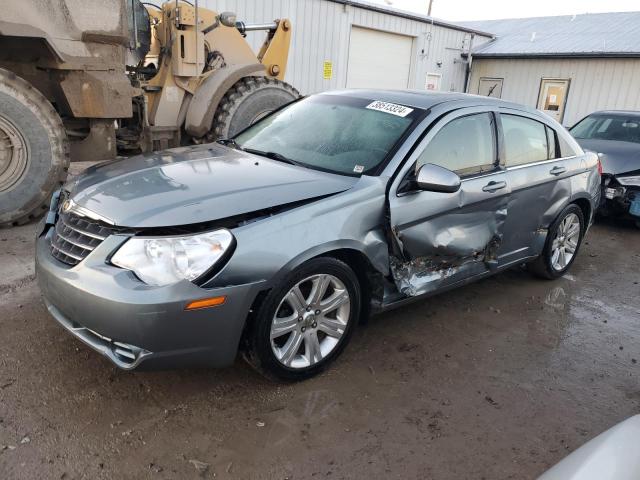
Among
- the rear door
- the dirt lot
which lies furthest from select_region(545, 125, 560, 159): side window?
the dirt lot

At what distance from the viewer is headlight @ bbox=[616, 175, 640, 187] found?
6816mm

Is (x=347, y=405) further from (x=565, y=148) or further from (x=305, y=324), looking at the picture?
(x=565, y=148)

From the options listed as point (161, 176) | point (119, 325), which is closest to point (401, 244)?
point (161, 176)

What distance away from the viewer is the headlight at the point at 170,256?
244 cm

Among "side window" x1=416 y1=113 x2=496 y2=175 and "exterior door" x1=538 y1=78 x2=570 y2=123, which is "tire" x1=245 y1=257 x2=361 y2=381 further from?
"exterior door" x1=538 y1=78 x2=570 y2=123

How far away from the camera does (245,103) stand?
22.3ft

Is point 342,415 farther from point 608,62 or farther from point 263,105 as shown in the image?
point 608,62

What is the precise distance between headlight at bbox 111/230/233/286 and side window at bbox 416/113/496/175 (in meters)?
1.50

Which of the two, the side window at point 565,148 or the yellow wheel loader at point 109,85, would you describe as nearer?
the side window at point 565,148

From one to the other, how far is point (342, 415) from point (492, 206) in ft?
6.32

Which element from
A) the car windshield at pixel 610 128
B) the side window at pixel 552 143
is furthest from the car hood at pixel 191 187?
the car windshield at pixel 610 128

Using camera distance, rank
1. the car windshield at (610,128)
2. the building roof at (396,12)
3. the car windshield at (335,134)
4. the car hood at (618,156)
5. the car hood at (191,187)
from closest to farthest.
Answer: the car hood at (191,187) → the car windshield at (335,134) → the car hood at (618,156) → the car windshield at (610,128) → the building roof at (396,12)

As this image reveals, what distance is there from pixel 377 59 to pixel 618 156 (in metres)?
9.86

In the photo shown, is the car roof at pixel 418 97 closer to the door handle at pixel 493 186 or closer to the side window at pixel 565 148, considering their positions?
the door handle at pixel 493 186
